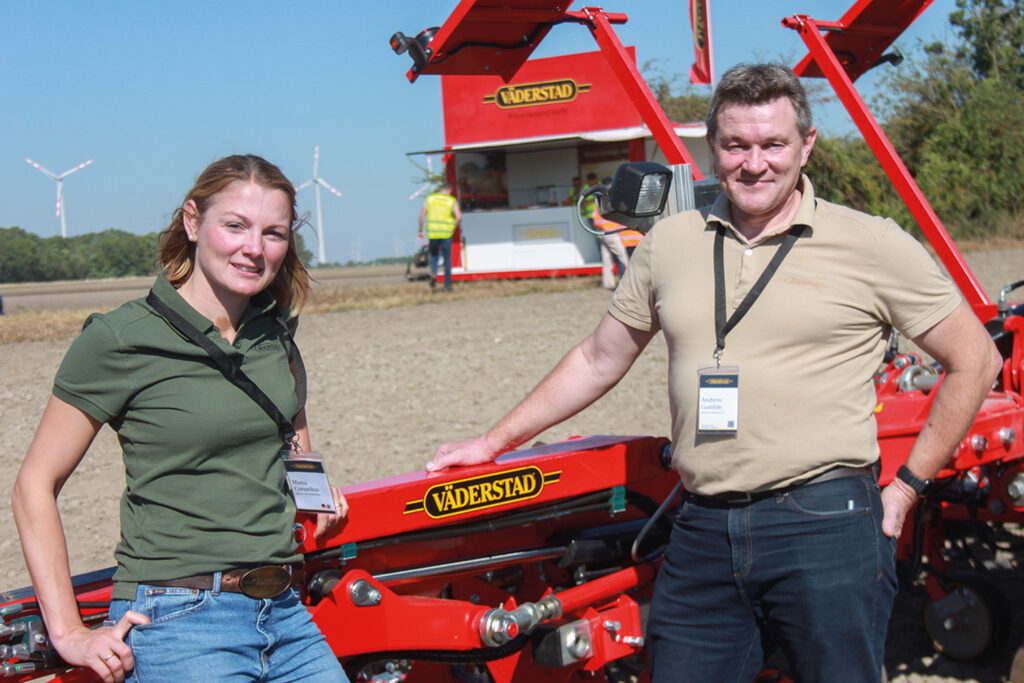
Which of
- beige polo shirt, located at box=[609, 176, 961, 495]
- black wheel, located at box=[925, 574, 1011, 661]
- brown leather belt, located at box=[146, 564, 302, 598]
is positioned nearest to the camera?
brown leather belt, located at box=[146, 564, 302, 598]

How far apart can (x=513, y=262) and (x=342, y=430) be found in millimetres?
10658

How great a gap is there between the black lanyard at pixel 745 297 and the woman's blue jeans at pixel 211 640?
1.18 m

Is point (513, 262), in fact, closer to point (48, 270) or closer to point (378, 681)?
point (48, 270)

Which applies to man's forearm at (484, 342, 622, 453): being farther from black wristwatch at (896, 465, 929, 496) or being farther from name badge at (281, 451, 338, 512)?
black wristwatch at (896, 465, 929, 496)

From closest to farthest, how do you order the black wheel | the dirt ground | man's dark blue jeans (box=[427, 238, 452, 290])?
the black wheel < the dirt ground < man's dark blue jeans (box=[427, 238, 452, 290])

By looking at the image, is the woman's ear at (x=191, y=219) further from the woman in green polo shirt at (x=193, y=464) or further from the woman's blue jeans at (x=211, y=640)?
the woman's blue jeans at (x=211, y=640)

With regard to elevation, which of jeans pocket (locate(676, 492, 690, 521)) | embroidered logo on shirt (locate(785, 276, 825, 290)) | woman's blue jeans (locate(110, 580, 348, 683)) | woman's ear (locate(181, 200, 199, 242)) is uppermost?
woman's ear (locate(181, 200, 199, 242))

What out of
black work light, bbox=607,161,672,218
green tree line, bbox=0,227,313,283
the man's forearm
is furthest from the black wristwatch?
green tree line, bbox=0,227,313,283

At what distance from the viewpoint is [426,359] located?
9320 millimetres

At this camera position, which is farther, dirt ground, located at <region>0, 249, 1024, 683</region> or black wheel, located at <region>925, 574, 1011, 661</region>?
dirt ground, located at <region>0, 249, 1024, 683</region>

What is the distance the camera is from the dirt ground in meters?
4.73

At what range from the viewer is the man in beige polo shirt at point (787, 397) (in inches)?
87.4

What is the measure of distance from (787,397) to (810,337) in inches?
5.7

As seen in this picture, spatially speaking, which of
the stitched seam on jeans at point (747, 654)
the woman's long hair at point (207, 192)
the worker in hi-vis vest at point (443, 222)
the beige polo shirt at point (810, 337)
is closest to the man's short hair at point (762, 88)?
the beige polo shirt at point (810, 337)
